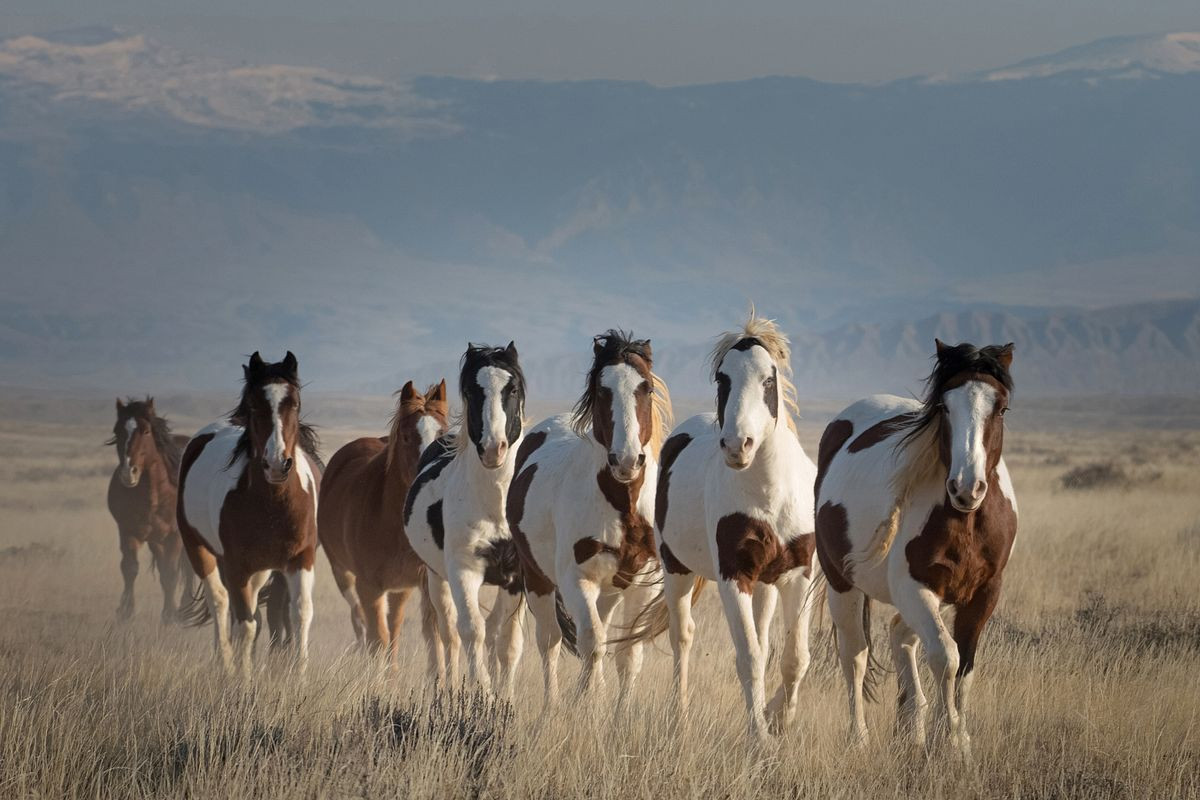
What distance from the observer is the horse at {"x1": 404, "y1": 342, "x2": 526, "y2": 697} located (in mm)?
8742

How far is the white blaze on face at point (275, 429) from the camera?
8.92 meters

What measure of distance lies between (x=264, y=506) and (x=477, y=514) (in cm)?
149

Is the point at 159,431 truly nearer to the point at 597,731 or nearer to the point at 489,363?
the point at 489,363

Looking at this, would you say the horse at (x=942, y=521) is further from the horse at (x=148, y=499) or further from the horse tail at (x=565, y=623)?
the horse at (x=148, y=499)

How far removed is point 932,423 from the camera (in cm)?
659

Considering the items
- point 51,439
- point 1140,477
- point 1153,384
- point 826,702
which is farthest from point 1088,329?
point 826,702

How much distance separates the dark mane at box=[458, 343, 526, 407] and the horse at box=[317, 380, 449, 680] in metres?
1.49

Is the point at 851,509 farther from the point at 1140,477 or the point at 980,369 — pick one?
the point at 1140,477

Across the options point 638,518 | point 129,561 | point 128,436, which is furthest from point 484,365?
point 129,561

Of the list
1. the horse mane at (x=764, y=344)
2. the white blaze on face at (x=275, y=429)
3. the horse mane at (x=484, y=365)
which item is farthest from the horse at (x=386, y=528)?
the horse mane at (x=764, y=344)

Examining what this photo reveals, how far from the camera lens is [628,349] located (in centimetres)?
800

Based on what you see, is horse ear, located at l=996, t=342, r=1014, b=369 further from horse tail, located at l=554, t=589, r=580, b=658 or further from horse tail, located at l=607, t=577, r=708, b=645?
horse tail, located at l=554, t=589, r=580, b=658

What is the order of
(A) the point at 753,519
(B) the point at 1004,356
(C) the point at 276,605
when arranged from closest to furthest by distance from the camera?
(B) the point at 1004,356 < (A) the point at 753,519 < (C) the point at 276,605

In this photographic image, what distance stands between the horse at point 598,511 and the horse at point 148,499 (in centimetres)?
754
